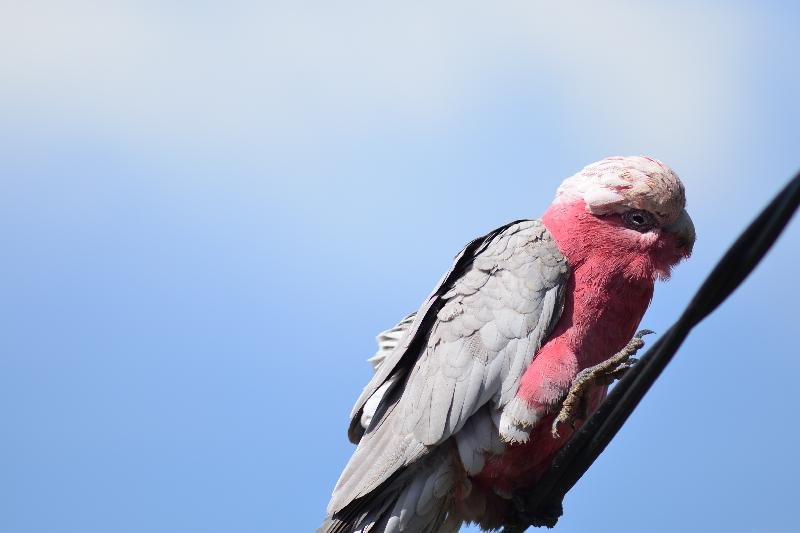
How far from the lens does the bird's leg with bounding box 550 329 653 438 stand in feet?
16.9

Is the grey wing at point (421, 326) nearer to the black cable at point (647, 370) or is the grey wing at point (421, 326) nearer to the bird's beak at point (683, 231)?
the bird's beak at point (683, 231)

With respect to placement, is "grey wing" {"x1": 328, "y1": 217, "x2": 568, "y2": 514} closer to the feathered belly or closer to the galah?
the galah

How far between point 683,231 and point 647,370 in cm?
219

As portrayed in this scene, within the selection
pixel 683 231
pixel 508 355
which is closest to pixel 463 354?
pixel 508 355

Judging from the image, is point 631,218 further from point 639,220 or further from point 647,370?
point 647,370

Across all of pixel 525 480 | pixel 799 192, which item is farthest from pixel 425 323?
pixel 799 192

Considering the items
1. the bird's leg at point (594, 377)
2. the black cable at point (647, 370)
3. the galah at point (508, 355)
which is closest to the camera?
the black cable at point (647, 370)

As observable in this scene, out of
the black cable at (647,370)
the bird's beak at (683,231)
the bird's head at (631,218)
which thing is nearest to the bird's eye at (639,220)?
the bird's head at (631,218)

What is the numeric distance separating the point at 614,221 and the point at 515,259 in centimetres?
70

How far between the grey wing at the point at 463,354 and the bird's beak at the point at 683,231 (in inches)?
30.9

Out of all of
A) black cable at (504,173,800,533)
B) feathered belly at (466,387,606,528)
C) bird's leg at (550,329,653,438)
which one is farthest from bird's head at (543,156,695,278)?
black cable at (504,173,800,533)

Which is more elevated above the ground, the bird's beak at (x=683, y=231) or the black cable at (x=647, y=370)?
the bird's beak at (x=683, y=231)

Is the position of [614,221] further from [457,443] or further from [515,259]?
[457,443]

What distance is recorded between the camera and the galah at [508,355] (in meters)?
5.40
